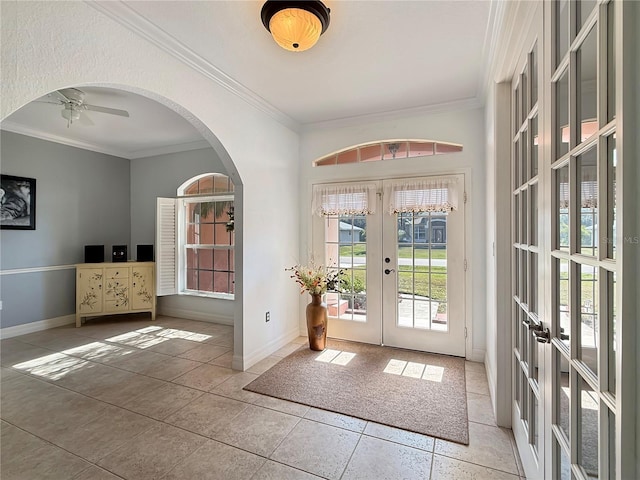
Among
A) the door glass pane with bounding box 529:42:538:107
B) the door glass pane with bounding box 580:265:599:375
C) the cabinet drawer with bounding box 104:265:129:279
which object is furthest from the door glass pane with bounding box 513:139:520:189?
the cabinet drawer with bounding box 104:265:129:279

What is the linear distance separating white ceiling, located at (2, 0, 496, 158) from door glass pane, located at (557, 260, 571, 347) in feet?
5.46

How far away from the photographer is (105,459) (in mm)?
1715

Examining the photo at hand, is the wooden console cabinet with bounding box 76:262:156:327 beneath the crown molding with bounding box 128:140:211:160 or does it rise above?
beneath

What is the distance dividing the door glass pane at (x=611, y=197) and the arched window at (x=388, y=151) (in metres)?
2.61

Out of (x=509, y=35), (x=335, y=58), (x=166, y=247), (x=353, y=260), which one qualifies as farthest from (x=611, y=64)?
(x=166, y=247)

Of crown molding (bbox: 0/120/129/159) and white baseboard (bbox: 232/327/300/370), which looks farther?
crown molding (bbox: 0/120/129/159)

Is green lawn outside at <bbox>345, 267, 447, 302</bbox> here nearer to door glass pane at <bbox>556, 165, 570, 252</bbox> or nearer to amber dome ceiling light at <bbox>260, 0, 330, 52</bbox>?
door glass pane at <bbox>556, 165, 570, 252</bbox>

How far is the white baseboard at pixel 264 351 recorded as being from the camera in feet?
9.36

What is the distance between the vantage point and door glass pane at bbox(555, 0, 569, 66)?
3.37 ft

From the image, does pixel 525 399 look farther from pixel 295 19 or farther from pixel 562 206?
pixel 295 19

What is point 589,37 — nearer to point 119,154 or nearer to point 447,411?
point 447,411

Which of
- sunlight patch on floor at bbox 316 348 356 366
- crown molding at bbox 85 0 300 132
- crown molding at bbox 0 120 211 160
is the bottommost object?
sunlight patch on floor at bbox 316 348 356 366

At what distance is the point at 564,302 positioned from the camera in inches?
42.0

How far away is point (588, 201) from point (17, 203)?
18.6ft
